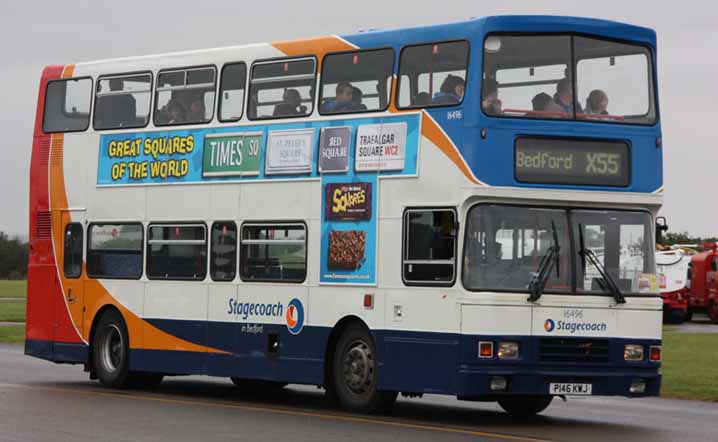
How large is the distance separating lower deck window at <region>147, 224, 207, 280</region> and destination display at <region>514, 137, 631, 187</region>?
538 cm

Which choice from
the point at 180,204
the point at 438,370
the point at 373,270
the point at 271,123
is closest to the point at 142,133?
the point at 180,204

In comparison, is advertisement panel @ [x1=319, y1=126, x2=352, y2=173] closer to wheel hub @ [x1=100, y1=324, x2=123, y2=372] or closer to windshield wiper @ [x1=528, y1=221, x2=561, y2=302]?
windshield wiper @ [x1=528, y1=221, x2=561, y2=302]

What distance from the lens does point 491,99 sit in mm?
17484

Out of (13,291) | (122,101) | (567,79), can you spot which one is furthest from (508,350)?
(13,291)

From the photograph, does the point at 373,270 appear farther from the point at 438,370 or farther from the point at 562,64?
the point at 562,64

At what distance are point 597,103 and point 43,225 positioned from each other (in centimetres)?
971

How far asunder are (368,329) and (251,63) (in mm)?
4151

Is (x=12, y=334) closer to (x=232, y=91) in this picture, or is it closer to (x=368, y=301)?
(x=232, y=91)

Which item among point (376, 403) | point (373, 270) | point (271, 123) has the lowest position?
point (376, 403)

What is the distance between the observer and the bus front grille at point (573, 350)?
57.5ft

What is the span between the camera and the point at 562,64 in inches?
703

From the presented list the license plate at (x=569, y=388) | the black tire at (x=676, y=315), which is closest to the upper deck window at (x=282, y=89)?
the license plate at (x=569, y=388)

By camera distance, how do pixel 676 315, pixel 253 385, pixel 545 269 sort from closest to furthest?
pixel 545 269
pixel 253 385
pixel 676 315

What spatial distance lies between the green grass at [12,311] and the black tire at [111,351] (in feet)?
86.0
